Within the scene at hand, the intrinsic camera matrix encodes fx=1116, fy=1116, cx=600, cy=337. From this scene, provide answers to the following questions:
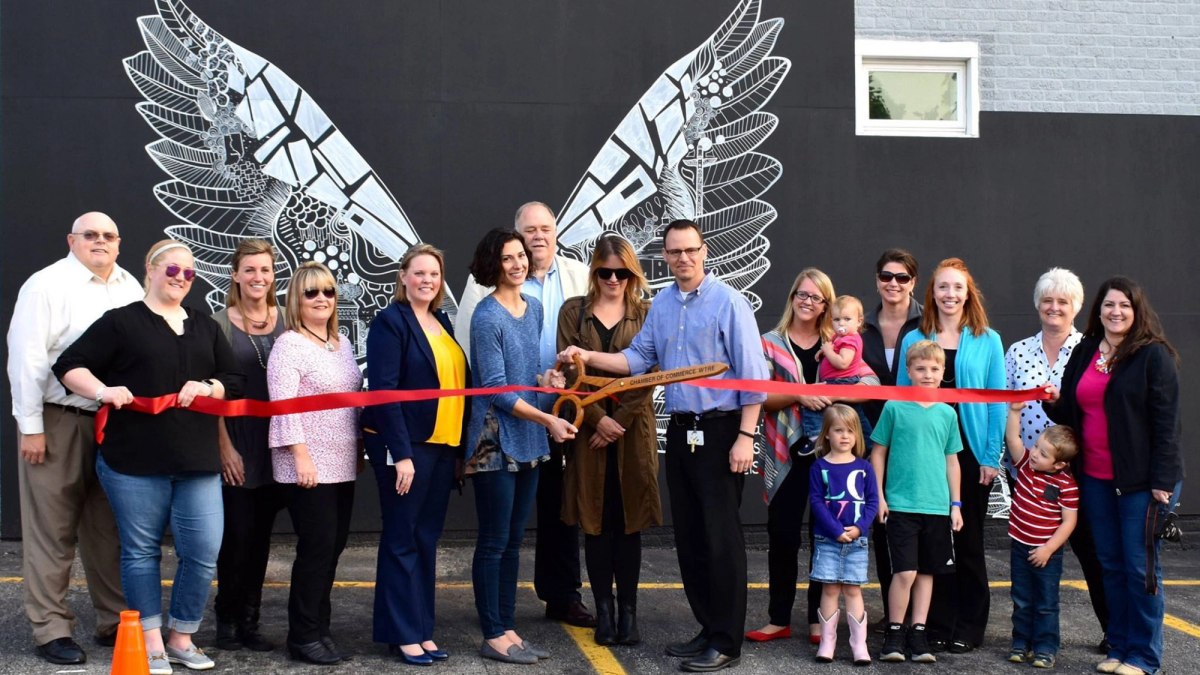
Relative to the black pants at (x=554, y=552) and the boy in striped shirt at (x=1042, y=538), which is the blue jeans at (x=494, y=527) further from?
the boy in striped shirt at (x=1042, y=538)

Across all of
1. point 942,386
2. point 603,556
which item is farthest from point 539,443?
point 942,386

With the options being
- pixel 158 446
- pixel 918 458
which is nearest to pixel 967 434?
pixel 918 458

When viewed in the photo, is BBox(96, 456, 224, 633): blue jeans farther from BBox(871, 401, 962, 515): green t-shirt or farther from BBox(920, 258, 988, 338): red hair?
BBox(920, 258, 988, 338): red hair

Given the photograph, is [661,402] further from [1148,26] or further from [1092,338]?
[1148,26]

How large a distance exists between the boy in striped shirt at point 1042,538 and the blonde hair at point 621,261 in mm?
2000

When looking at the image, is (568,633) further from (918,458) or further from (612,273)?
(918,458)

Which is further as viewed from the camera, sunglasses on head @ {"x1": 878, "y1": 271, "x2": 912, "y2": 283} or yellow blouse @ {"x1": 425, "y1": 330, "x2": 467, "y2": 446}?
sunglasses on head @ {"x1": 878, "y1": 271, "x2": 912, "y2": 283}

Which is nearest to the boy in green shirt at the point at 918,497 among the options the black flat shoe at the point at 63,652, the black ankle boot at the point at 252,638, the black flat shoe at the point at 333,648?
the black flat shoe at the point at 333,648

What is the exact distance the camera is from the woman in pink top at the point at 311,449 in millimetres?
4871

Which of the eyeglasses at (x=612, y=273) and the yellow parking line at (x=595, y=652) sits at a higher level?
the eyeglasses at (x=612, y=273)

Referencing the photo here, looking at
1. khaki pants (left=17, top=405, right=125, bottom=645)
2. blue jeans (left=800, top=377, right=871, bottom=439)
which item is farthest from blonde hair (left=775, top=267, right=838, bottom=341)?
khaki pants (left=17, top=405, right=125, bottom=645)

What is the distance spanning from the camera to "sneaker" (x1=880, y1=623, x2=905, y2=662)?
5121 mm

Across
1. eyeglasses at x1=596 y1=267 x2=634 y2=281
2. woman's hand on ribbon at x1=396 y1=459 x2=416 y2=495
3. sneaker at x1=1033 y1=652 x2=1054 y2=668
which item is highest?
eyeglasses at x1=596 y1=267 x2=634 y2=281

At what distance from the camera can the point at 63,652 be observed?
4.86 metres
